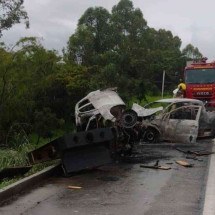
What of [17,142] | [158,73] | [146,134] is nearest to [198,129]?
[146,134]

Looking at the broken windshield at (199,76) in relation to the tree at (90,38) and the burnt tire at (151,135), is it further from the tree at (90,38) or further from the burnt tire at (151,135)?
the burnt tire at (151,135)

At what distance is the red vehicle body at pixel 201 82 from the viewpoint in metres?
23.2

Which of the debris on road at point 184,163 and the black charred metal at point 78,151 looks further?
the debris on road at point 184,163

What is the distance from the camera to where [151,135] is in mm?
15492

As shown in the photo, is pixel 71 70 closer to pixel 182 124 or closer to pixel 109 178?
pixel 182 124

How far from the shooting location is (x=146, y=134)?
15.5 metres

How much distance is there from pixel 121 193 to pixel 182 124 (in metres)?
7.41

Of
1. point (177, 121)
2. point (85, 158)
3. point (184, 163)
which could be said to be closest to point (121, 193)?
point (85, 158)

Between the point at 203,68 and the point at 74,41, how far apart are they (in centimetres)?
910

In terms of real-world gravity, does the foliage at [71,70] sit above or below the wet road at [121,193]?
above

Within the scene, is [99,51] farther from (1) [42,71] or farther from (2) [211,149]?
(2) [211,149]

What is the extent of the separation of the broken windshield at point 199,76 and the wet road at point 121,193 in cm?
1274

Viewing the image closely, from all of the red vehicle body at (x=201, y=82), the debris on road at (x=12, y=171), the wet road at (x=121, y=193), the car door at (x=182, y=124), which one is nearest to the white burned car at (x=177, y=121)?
the car door at (x=182, y=124)

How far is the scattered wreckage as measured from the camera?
1002 cm
